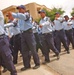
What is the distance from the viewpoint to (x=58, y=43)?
11.2m

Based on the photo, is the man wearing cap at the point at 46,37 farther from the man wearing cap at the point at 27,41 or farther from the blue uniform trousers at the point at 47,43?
the man wearing cap at the point at 27,41

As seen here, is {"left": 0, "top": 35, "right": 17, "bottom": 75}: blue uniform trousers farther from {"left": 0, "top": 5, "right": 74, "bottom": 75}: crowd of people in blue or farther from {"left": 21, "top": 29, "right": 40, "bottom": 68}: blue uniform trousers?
{"left": 21, "top": 29, "right": 40, "bottom": 68}: blue uniform trousers

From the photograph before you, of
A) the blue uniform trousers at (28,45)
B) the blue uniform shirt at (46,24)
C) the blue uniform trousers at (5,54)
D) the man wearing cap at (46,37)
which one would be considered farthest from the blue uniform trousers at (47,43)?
the blue uniform trousers at (5,54)

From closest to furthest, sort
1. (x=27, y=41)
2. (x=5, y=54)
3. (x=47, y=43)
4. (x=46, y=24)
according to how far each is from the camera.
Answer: (x=5, y=54) → (x=27, y=41) → (x=46, y=24) → (x=47, y=43)

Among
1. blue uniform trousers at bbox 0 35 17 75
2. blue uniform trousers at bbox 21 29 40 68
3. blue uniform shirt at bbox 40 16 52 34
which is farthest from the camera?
blue uniform shirt at bbox 40 16 52 34

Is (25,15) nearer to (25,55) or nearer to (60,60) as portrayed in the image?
(25,55)

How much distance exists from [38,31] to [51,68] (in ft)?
14.1

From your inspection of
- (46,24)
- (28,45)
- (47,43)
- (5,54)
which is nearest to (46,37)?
(47,43)

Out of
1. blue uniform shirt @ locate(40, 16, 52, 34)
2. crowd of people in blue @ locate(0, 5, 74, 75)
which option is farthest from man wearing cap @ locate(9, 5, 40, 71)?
blue uniform shirt @ locate(40, 16, 52, 34)

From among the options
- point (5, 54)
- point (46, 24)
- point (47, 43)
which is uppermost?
point (46, 24)

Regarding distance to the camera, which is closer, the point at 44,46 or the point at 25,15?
the point at 25,15

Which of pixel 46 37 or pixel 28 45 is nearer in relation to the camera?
pixel 28 45

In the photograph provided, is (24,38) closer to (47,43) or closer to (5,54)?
(5,54)

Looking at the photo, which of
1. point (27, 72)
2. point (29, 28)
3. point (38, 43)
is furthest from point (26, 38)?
point (38, 43)
